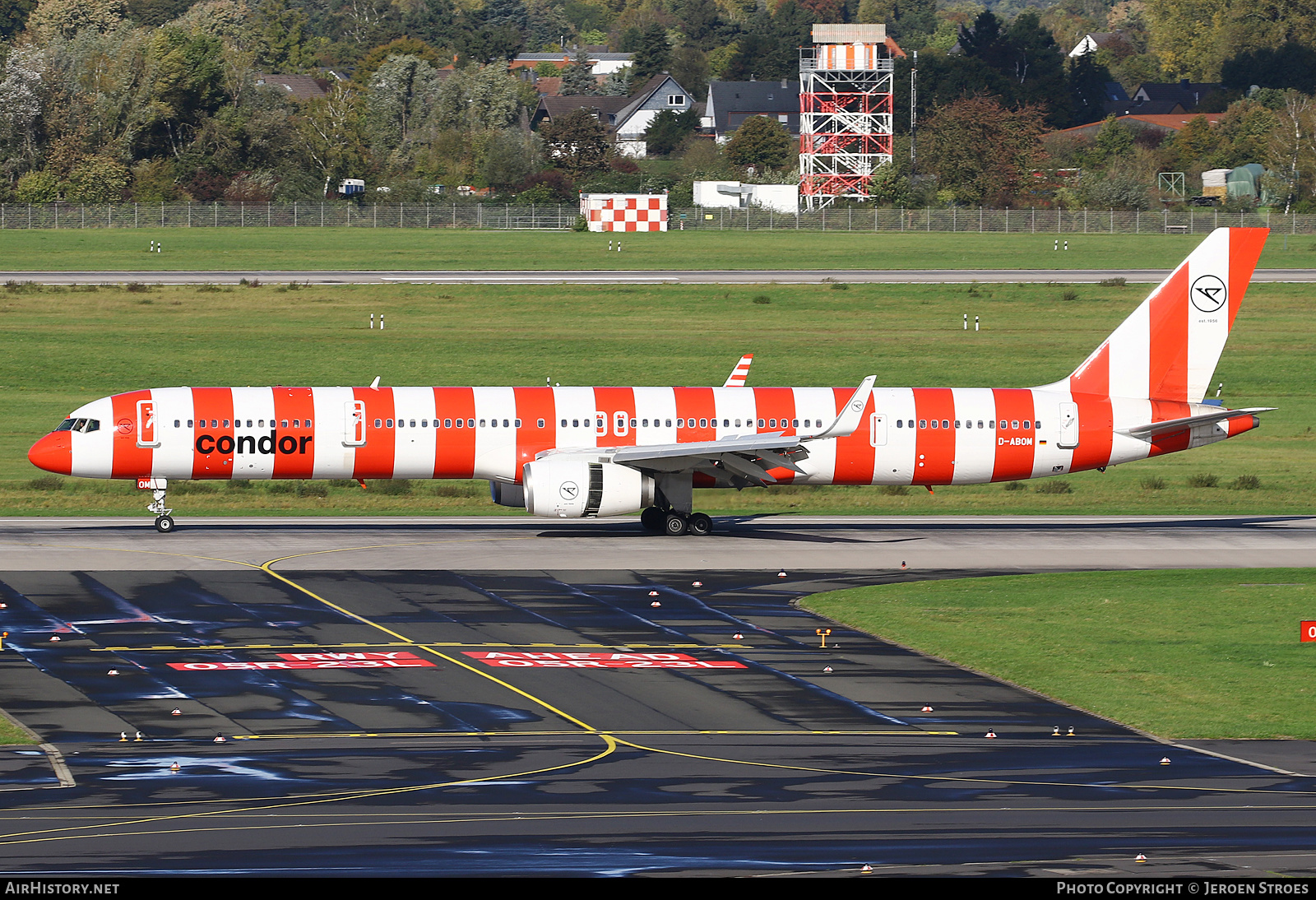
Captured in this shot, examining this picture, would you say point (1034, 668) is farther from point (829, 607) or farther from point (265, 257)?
point (265, 257)

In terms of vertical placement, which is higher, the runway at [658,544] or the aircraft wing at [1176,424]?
the aircraft wing at [1176,424]

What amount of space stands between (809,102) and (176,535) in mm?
135138

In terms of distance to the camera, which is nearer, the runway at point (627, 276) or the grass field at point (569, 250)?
the runway at point (627, 276)

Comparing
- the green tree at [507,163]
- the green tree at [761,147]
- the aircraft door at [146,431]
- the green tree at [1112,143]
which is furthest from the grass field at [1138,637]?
the green tree at [1112,143]

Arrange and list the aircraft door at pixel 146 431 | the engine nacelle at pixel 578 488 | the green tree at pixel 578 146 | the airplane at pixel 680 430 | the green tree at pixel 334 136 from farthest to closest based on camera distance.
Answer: the green tree at pixel 334 136 < the green tree at pixel 578 146 < the airplane at pixel 680 430 < the aircraft door at pixel 146 431 < the engine nacelle at pixel 578 488

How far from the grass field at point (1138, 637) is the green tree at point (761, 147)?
15217 centimetres

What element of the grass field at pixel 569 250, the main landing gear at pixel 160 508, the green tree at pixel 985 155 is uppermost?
the green tree at pixel 985 155

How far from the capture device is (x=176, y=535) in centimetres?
4794

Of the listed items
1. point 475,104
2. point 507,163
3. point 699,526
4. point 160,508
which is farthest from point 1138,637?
point 475,104

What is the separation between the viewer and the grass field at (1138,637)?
2969 cm

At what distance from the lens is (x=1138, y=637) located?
1396 inches

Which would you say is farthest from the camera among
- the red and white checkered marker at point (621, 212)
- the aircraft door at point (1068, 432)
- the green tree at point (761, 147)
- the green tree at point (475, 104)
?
the green tree at point (475, 104)

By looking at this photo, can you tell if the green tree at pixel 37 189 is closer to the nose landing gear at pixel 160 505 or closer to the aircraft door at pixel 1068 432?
the nose landing gear at pixel 160 505

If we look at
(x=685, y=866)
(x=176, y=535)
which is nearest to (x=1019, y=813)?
(x=685, y=866)
